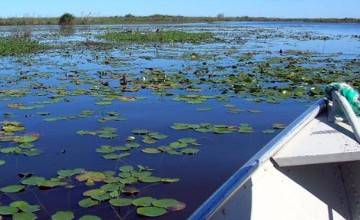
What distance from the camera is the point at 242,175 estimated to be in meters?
2.45

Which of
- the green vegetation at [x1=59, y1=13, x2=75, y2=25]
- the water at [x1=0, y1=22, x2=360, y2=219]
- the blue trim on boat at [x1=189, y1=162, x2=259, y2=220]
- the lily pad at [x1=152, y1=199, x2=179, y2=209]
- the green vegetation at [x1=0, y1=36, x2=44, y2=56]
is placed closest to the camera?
the blue trim on boat at [x1=189, y1=162, x2=259, y2=220]

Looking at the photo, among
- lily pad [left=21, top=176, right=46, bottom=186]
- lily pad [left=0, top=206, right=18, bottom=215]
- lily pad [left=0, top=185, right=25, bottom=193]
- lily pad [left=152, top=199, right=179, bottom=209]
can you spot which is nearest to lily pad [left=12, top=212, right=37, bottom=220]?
lily pad [left=0, top=206, right=18, bottom=215]

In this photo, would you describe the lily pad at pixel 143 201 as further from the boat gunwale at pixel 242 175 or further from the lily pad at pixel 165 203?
the boat gunwale at pixel 242 175

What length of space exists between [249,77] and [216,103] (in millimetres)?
2527

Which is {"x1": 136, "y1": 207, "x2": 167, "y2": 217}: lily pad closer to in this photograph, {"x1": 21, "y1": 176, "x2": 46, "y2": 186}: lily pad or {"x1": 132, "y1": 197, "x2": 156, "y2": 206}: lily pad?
{"x1": 132, "y1": 197, "x2": 156, "y2": 206}: lily pad

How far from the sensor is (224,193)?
2.26 meters

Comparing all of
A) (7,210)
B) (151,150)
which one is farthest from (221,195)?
(151,150)

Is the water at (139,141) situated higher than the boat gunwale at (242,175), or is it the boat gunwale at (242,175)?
the boat gunwale at (242,175)

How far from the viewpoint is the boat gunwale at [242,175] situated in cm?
216

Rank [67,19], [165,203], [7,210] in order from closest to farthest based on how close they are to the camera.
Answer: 1. [7,210]
2. [165,203]
3. [67,19]

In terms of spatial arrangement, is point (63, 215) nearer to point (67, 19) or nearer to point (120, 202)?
point (120, 202)

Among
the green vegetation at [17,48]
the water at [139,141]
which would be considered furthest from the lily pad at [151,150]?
the green vegetation at [17,48]

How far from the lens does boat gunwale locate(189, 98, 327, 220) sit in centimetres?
216

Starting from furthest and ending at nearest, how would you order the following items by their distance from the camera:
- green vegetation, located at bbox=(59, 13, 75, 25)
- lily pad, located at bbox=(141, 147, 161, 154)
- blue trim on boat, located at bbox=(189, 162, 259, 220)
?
green vegetation, located at bbox=(59, 13, 75, 25)
lily pad, located at bbox=(141, 147, 161, 154)
blue trim on boat, located at bbox=(189, 162, 259, 220)
